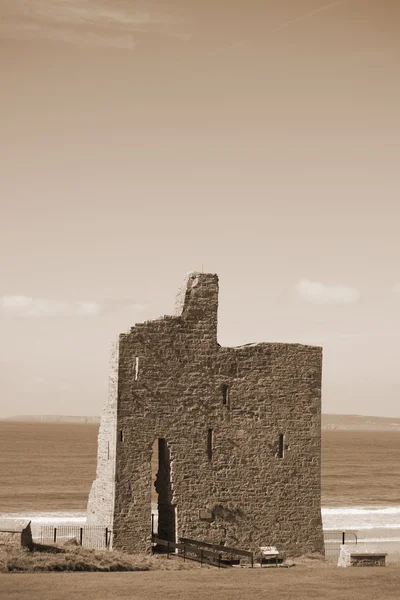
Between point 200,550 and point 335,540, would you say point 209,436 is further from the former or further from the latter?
point 335,540

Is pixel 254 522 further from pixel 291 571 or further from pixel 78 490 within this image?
pixel 78 490

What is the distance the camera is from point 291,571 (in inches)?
897

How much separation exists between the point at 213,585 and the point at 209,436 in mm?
7138

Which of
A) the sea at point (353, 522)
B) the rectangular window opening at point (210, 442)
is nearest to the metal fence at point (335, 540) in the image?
the sea at point (353, 522)

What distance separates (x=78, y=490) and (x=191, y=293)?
46.4m

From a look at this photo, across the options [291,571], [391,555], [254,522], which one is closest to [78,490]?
[391,555]

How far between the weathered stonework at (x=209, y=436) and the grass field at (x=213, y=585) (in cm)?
407

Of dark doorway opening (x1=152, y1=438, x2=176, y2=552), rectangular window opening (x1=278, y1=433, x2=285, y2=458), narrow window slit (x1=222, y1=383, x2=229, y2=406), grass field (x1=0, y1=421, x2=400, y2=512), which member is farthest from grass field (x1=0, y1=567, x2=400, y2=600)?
grass field (x1=0, y1=421, x2=400, y2=512)

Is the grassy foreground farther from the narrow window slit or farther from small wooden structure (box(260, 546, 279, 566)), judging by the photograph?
the narrow window slit

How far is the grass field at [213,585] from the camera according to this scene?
1892cm

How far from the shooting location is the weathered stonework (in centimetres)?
2636

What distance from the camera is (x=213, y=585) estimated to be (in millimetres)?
20406

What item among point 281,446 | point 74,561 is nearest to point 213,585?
point 74,561

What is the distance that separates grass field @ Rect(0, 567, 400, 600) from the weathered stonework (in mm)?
4071
